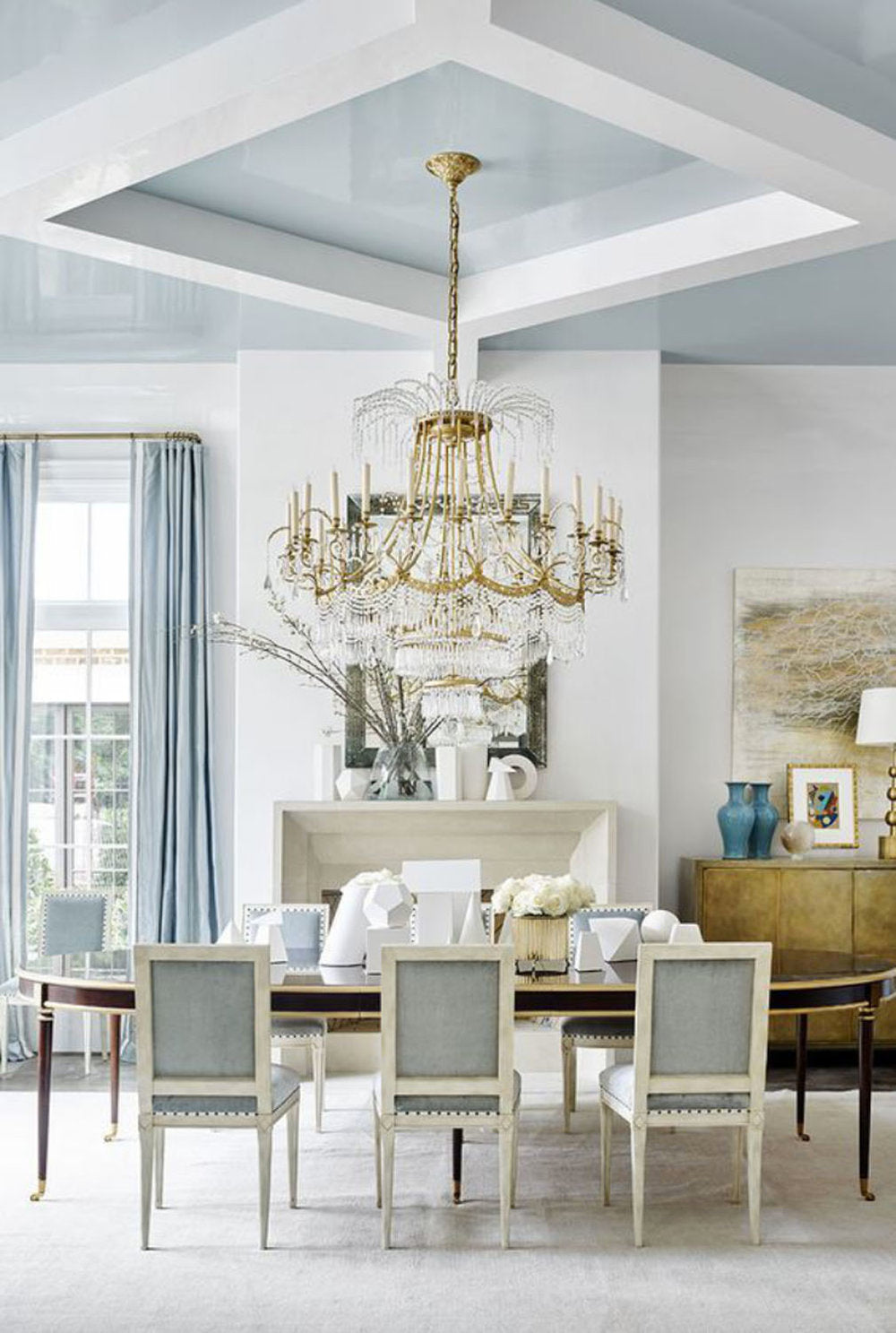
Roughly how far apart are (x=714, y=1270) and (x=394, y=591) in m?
2.08

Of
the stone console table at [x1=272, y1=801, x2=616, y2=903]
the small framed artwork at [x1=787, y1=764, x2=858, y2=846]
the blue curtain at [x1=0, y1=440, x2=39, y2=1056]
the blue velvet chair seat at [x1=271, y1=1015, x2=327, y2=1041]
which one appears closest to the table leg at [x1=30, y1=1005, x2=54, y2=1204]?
the blue velvet chair seat at [x1=271, y1=1015, x2=327, y2=1041]

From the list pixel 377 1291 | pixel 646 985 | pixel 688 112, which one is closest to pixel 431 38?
pixel 688 112

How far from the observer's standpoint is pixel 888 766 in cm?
651

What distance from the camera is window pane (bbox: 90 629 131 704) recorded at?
6.71m

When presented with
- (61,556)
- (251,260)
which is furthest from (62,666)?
(251,260)

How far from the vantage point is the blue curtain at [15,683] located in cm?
640

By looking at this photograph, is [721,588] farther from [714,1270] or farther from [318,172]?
[714,1270]

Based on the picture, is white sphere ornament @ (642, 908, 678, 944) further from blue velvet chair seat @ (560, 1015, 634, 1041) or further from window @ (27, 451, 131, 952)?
window @ (27, 451, 131, 952)

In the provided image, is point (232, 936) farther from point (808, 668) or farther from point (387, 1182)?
point (808, 668)

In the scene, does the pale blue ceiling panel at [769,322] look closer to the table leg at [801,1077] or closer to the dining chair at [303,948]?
the dining chair at [303,948]

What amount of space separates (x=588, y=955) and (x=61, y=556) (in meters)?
3.61

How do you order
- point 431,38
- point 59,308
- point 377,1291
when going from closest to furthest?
1. point 431,38
2. point 377,1291
3. point 59,308

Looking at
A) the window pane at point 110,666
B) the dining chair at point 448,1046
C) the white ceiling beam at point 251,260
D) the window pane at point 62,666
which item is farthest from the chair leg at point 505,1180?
the window pane at point 62,666

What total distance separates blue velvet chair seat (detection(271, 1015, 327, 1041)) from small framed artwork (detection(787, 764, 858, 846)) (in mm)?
2555
